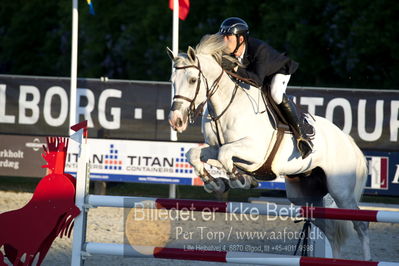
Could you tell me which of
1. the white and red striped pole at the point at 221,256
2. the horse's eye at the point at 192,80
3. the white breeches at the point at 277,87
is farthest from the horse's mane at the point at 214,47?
the white and red striped pole at the point at 221,256

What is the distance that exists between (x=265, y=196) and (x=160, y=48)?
9911 mm

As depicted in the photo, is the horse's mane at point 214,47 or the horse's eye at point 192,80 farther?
the horse's mane at point 214,47

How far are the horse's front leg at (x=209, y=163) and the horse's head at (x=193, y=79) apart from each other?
42 centimetres

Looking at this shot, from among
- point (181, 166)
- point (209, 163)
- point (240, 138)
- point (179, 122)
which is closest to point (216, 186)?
point (209, 163)

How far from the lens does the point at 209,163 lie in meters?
5.52

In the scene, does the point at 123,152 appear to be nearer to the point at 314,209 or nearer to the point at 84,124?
the point at 84,124

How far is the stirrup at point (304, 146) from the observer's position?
5.83 m

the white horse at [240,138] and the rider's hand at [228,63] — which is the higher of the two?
the rider's hand at [228,63]

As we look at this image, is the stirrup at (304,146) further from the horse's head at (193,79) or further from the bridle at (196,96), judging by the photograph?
the horse's head at (193,79)

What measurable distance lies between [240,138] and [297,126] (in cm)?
55

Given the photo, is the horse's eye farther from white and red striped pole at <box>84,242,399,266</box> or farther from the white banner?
the white banner

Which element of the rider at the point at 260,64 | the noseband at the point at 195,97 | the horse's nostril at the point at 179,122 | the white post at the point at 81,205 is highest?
the rider at the point at 260,64

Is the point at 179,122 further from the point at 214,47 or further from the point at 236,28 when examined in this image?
the point at 236,28

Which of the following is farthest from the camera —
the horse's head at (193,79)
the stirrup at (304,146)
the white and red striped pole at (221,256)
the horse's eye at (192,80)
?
the stirrup at (304,146)
